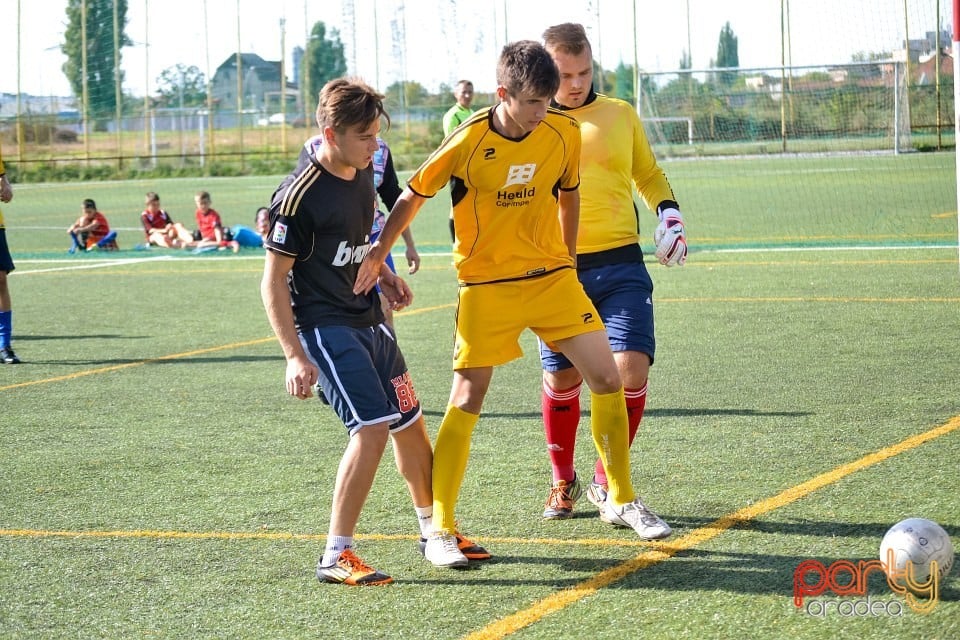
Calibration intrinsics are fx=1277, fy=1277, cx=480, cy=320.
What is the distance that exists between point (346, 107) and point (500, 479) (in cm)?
241

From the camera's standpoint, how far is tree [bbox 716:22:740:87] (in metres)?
32.6

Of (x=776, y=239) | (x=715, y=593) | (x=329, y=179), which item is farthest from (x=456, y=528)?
(x=776, y=239)

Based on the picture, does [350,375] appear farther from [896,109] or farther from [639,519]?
[896,109]

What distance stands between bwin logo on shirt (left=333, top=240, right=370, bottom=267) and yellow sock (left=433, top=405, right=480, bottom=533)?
0.73 m

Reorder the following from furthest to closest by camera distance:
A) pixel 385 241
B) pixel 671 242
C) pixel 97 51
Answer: pixel 97 51 → pixel 671 242 → pixel 385 241

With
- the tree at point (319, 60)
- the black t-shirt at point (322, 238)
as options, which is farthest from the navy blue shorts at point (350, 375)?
the tree at point (319, 60)

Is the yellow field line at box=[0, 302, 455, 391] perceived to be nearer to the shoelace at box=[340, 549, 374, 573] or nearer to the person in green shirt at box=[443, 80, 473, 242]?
the person in green shirt at box=[443, 80, 473, 242]

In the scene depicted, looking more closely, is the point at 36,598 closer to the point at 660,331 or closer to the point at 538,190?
the point at 538,190

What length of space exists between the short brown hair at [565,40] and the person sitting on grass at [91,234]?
57.0 feet

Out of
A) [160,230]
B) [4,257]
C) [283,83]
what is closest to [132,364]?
[4,257]

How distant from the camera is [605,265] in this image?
5711 mm

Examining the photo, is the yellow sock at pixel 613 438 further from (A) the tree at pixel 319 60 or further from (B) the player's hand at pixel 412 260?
(A) the tree at pixel 319 60

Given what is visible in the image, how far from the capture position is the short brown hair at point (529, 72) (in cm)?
473

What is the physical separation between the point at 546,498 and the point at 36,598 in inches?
90.1
